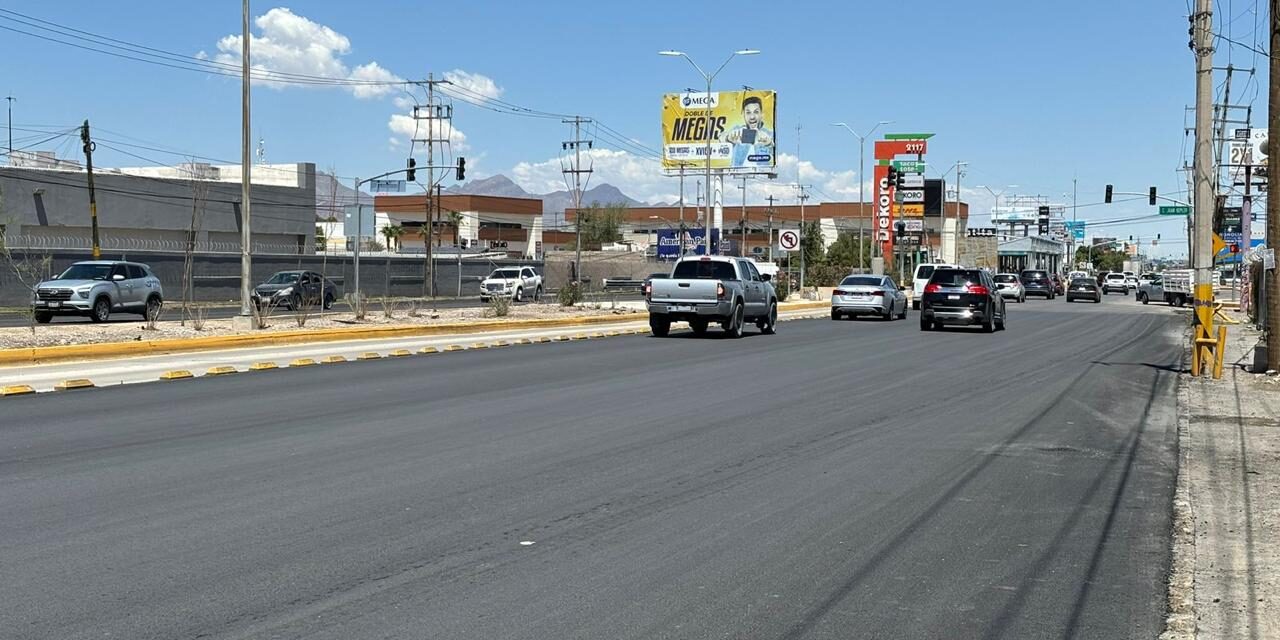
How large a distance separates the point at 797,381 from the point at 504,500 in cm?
1008

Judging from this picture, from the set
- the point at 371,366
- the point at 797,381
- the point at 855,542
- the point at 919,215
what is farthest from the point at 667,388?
the point at 919,215

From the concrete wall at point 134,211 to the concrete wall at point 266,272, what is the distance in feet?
15.6

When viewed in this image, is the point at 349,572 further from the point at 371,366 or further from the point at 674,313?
the point at 674,313

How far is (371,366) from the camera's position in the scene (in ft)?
68.5

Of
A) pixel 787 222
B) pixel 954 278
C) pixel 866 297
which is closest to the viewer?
pixel 954 278

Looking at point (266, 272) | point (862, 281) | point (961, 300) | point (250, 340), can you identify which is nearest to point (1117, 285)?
point (862, 281)

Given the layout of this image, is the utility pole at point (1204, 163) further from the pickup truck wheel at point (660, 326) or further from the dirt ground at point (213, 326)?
the dirt ground at point (213, 326)

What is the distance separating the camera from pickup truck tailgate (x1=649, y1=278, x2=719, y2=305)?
96.4 ft

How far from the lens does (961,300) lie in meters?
33.3

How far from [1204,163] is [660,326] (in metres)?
13.5

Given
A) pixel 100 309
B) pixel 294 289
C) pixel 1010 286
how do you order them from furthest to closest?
pixel 1010 286 < pixel 294 289 < pixel 100 309

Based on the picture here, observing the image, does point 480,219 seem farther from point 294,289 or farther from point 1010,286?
point 294,289

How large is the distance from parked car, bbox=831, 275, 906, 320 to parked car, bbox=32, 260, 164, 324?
20.9 metres

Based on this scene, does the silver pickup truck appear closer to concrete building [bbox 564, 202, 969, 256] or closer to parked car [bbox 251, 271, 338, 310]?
parked car [bbox 251, 271, 338, 310]
